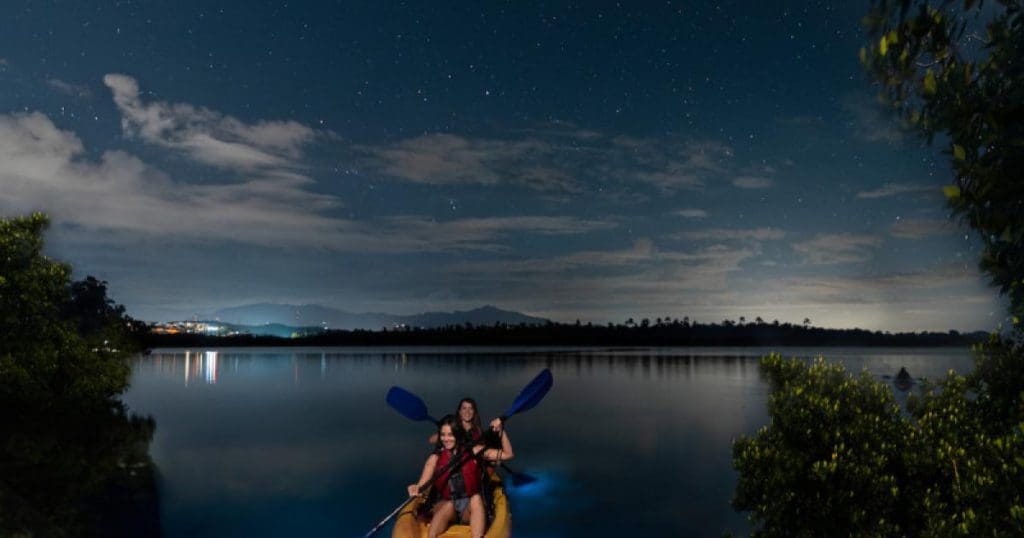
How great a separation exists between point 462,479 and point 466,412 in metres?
1.41

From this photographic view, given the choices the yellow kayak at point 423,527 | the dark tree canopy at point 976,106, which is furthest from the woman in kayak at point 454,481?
the dark tree canopy at point 976,106

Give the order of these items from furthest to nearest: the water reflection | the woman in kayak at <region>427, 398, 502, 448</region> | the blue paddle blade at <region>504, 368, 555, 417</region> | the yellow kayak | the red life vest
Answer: the water reflection < the blue paddle blade at <region>504, 368, 555, 417</region> < the woman in kayak at <region>427, 398, 502, 448</region> < the red life vest < the yellow kayak

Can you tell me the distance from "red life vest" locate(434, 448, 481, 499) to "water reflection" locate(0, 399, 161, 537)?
9.26 meters

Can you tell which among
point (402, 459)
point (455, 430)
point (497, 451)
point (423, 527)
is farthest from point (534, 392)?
point (402, 459)

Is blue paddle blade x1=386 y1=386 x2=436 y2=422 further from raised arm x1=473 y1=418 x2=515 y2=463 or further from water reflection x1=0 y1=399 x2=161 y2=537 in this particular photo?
water reflection x1=0 y1=399 x2=161 y2=537

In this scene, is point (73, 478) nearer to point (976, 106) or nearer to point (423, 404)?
point (423, 404)

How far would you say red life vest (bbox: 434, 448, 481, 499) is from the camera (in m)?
10.5

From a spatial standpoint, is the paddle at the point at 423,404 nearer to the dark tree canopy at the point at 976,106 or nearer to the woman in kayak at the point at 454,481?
the woman in kayak at the point at 454,481

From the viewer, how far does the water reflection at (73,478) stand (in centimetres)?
1794

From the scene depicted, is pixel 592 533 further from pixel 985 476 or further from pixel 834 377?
pixel 985 476

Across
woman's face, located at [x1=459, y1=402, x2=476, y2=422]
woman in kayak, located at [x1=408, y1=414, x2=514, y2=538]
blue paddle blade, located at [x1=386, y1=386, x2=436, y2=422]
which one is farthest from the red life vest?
blue paddle blade, located at [x1=386, y1=386, x2=436, y2=422]

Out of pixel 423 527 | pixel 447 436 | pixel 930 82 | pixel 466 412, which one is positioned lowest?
pixel 423 527

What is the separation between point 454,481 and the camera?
10516 mm

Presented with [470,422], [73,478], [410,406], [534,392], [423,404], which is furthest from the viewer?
[73,478]
